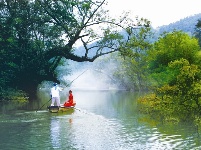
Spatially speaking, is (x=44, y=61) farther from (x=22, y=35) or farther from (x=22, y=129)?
(x=22, y=129)

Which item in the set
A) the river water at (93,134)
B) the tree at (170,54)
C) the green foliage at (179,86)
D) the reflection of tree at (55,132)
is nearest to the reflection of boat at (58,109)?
the river water at (93,134)

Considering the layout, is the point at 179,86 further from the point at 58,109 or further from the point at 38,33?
the point at 38,33

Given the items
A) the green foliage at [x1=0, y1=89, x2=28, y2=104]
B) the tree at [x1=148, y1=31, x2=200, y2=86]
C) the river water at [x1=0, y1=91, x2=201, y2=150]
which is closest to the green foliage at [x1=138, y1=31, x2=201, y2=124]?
the tree at [x1=148, y1=31, x2=200, y2=86]

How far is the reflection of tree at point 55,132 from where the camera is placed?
1837 cm

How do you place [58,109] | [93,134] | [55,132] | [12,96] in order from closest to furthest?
[93,134], [55,132], [58,109], [12,96]

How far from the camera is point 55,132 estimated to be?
2191 cm

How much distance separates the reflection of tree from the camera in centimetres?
1837

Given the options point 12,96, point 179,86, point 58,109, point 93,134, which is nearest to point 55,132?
point 93,134

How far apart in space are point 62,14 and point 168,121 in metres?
24.9

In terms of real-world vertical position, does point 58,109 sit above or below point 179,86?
below

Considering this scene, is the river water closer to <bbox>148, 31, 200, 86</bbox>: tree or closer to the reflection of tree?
the reflection of tree

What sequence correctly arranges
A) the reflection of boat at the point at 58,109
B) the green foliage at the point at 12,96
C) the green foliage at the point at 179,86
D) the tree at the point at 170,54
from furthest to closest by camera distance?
the green foliage at the point at 12,96 < the tree at the point at 170,54 < the reflection of boat at the point at 58,109 < the green foliage at the point at 179,86

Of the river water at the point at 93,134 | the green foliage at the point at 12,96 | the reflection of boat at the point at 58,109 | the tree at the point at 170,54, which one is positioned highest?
the tree at the point at 170,54

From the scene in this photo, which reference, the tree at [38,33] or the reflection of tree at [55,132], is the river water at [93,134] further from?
the tree at [38,33]
